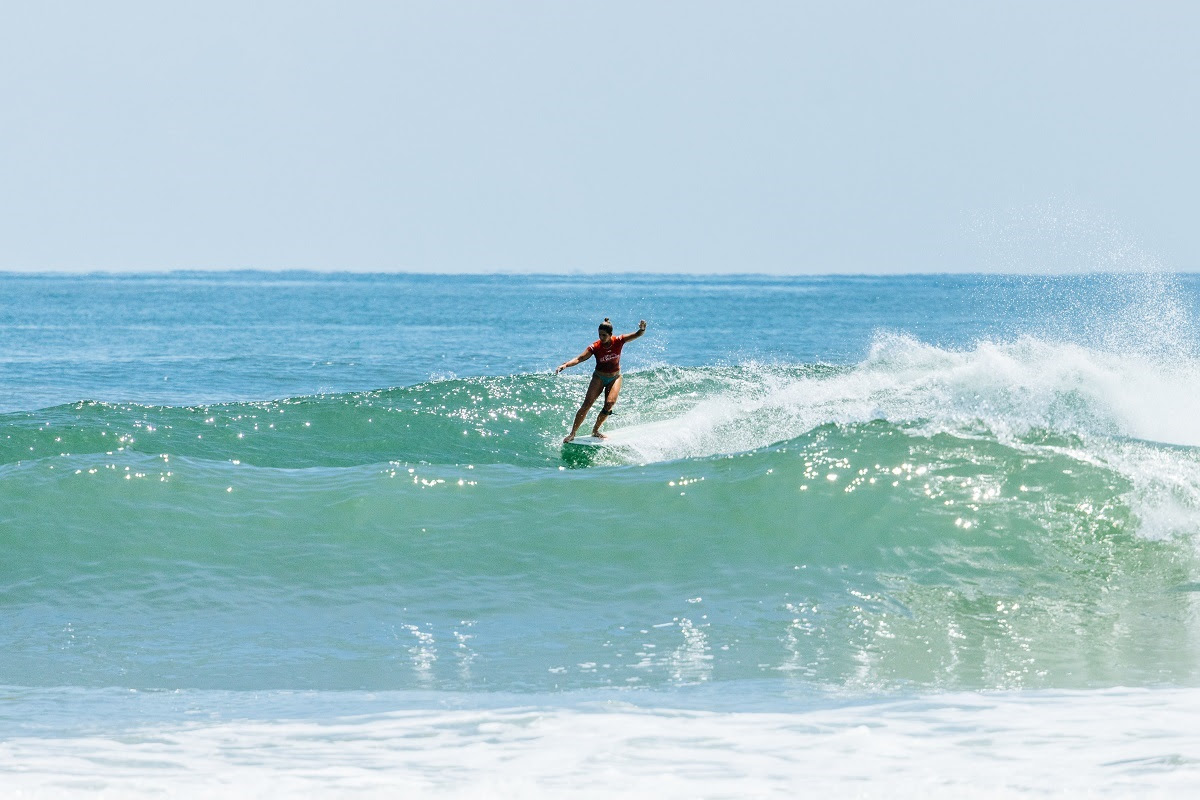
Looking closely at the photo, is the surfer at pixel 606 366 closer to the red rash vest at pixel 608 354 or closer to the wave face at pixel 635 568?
the red rash vest at pixel 608 354

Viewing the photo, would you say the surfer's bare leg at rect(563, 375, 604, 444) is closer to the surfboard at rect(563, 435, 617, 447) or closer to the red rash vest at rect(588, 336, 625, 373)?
the surfboard at rect(563, 435, 617, 447)

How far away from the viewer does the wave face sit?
698cm

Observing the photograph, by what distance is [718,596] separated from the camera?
28.1 ft

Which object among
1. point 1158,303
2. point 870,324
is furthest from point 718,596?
point 870,324

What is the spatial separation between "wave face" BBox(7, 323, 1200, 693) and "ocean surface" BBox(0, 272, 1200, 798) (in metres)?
0.03

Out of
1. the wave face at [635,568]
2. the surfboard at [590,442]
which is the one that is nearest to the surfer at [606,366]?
the surfboard at [590,442]

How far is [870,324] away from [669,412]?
4851 centimetres

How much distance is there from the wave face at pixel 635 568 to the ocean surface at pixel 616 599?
1.3 inches

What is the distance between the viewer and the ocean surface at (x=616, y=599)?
5.19 metres

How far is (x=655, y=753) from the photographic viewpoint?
207 inches

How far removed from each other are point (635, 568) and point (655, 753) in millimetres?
4117

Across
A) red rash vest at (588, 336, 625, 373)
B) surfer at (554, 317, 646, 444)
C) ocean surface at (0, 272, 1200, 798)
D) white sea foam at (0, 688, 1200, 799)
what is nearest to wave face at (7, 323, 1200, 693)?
ocean surface at (0, 272, 1200, 798)

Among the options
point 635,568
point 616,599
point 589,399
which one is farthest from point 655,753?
point 589,399

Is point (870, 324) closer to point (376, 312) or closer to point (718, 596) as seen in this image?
point (376, 312)
